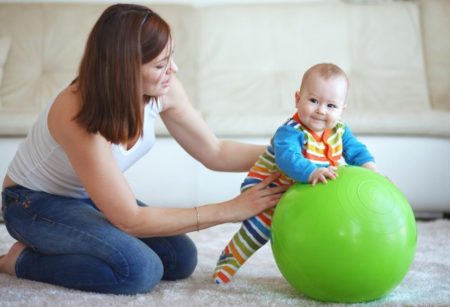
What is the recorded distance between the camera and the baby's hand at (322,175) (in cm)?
167

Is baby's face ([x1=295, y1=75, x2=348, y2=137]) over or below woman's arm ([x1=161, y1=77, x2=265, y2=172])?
over

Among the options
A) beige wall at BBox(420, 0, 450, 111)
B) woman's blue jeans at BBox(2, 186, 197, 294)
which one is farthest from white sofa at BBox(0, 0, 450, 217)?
woman's blue jeans at BBox(2, 186, 197, 294)

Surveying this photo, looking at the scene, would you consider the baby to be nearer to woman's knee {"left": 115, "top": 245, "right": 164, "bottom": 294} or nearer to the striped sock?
the striped sock

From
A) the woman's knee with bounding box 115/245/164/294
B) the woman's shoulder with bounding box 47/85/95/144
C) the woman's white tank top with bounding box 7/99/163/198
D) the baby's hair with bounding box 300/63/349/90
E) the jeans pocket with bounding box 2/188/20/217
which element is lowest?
the woman's knee with bounding box 115/245/164/294

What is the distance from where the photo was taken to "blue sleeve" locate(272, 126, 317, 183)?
171cm

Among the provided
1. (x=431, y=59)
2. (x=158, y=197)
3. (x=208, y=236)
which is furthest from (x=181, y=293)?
(x=431, y=59)

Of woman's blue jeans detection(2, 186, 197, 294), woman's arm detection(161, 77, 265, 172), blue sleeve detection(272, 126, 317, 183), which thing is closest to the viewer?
blue sleeve detection(272, 126, 317, 183)

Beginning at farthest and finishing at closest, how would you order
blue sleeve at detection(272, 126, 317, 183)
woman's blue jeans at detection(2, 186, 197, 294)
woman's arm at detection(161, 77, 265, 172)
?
woman's arm at detection(161, 77, 265, 172)
woman's blue jeans at detection(2, 186, 197, 294)
blue sleeve at detection(272, 126, 317, 183)

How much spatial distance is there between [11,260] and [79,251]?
29 centimetres

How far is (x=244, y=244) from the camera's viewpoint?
1899 mm

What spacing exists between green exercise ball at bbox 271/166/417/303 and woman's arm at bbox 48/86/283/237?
0.47 ft

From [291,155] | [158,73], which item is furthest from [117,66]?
[291,155]

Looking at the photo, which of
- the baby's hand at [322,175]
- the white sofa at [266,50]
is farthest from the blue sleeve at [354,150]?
the white sofa at [266,50]

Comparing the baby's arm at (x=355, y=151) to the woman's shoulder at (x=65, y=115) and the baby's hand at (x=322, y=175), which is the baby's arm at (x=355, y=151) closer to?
the baby's hand at (x=322, y=175)
